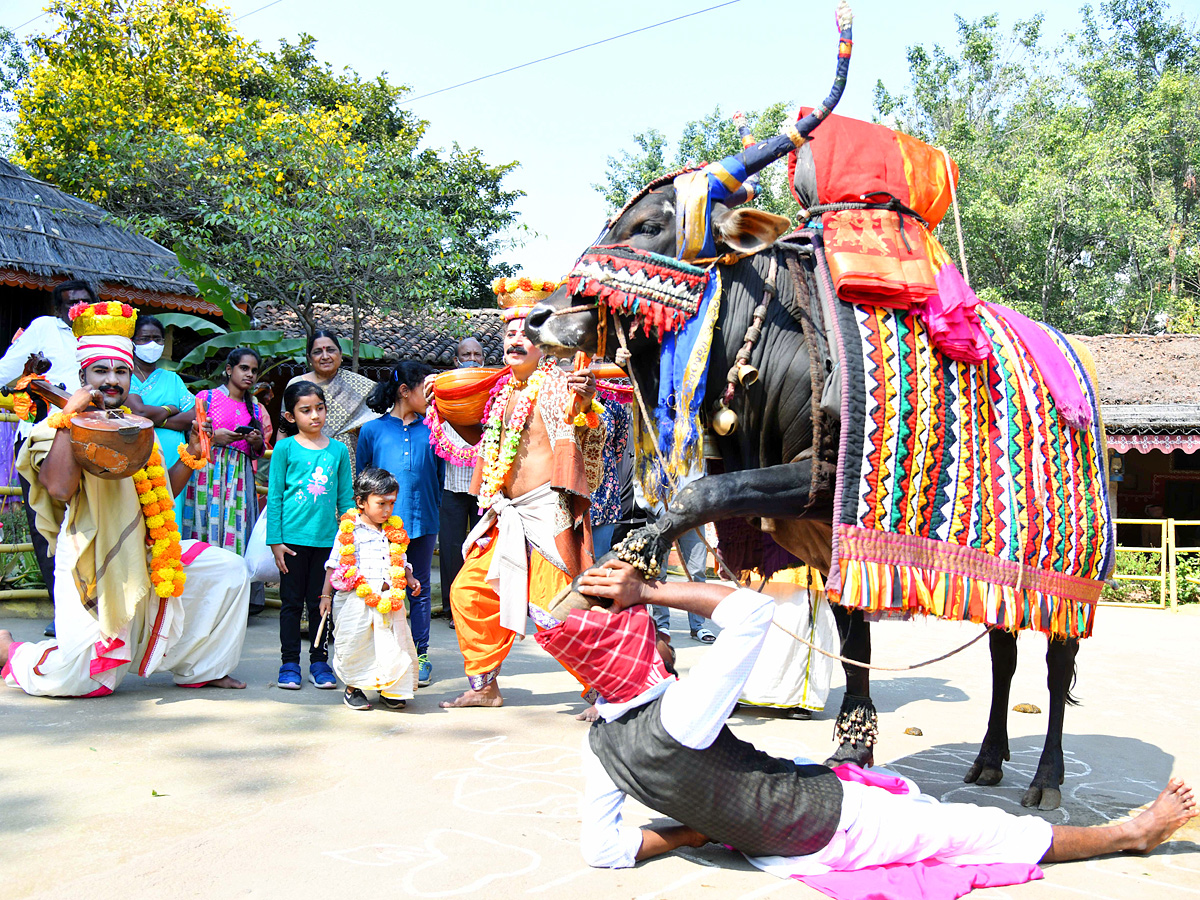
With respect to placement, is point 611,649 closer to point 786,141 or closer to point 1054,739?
point 786,141

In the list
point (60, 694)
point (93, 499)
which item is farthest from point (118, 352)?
point (60, 694)

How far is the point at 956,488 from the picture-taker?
3.20m

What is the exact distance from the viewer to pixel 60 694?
180 inches

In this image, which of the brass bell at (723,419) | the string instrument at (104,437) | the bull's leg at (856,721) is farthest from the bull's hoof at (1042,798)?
the string instrument at (104,437)

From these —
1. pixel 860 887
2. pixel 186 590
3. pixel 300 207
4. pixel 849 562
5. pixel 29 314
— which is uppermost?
pixel 300 207

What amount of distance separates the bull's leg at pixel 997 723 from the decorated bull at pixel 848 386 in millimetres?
655

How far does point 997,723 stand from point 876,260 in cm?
209

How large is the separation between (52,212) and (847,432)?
41.5 feet

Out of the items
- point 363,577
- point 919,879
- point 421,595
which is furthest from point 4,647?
point 919,879

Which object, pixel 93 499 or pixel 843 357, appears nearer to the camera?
pixel 843 357

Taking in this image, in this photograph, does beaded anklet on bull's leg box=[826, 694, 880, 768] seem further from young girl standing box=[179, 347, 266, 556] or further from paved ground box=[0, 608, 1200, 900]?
young girl standing box=[179, 347, 266, 556]

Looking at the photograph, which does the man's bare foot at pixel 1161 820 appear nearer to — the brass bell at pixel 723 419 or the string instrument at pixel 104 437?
the brass bell at pixel 723 419

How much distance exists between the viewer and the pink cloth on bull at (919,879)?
2.62 metres

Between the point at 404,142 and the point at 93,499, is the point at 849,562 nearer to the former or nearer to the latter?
the point at 93,499
